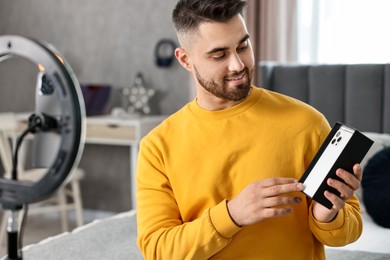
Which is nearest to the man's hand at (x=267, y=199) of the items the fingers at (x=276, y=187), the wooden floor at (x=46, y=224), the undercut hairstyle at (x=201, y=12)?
the fingers at (x=276, y=187)

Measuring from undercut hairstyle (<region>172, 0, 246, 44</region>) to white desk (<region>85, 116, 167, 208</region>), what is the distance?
236 cm

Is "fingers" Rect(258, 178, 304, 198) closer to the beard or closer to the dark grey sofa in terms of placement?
the beard

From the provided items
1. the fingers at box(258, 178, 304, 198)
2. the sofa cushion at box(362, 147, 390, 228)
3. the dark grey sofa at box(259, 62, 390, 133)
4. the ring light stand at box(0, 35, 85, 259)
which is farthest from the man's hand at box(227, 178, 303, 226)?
the dark grey sofa at box(259, 62, 390, 133)

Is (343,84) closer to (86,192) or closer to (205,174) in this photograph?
(205,174)

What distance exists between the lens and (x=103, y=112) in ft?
13.4

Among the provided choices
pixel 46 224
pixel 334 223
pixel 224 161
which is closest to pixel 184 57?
pixel 224 161

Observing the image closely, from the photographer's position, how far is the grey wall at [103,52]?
402 cm

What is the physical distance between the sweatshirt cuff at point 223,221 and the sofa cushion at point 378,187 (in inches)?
50.5

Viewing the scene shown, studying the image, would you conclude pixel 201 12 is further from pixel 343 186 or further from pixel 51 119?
pixel 51 119

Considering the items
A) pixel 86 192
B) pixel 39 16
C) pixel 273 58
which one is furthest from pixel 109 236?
pixel 39 16

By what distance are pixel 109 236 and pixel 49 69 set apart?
1.50 m

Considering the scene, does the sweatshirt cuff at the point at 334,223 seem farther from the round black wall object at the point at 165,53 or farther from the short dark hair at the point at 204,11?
the round black wall object at the point at 165,53

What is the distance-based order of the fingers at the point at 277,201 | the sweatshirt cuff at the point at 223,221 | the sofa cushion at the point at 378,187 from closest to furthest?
the fingers at the point at 277,201, the sweatshirt cuff at the point at 223,221, the sofa cushion at the point at 378,187

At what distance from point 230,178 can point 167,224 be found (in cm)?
16
